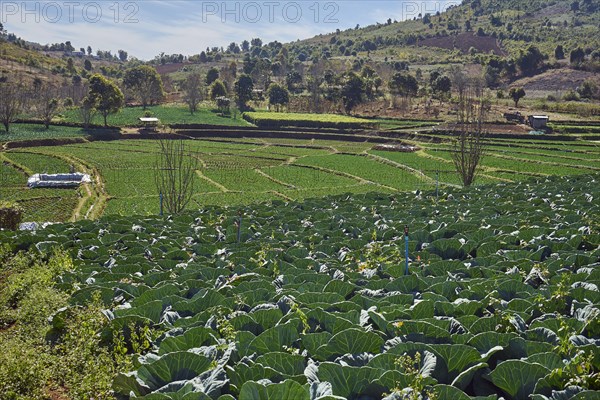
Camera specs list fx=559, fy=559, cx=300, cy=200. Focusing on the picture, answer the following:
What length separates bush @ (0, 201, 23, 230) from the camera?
19.8 m

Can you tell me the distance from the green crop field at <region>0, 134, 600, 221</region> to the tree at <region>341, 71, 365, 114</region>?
2307 cm

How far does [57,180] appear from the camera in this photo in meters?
37.1

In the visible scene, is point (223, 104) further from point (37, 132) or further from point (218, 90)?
point (37, 132)

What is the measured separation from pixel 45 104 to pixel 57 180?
42.3 m

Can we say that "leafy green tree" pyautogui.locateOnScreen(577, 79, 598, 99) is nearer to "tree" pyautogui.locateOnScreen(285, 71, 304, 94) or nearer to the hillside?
the hillside

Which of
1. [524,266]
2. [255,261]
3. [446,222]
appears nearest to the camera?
[524,266]

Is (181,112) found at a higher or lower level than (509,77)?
lower

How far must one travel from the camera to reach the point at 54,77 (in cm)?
11138

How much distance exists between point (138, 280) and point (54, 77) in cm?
11513

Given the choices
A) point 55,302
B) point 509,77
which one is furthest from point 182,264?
point 509,77

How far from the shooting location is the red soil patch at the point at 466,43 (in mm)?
141125

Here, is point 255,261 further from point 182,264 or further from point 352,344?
point 352,344

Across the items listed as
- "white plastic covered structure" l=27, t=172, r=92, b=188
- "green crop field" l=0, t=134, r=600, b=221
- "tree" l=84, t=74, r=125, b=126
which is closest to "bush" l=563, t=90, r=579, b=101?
"green crop field" l=0, t=134, r=600, b=221

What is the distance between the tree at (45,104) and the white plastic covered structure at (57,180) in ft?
107
